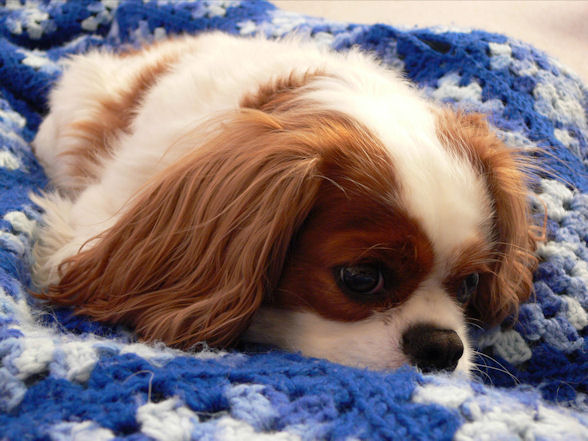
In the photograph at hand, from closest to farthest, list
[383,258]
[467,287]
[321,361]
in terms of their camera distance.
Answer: [321,361] → [383,258] → [467,287]

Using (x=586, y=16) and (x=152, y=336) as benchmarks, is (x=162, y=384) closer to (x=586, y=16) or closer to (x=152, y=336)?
(x=152, y=336)

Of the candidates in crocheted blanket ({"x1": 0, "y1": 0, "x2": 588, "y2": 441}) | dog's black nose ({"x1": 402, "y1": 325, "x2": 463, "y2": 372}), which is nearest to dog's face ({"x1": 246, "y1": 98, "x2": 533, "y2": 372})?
dog's black nose ({"x1": 402, "y1": 325, "x2": 463, "y2": 372})

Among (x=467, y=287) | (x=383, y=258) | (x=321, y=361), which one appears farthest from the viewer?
(x=467, y=287)

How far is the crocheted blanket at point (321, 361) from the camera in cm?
92

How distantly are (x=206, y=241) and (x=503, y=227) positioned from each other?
72cm

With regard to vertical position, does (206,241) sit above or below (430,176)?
below

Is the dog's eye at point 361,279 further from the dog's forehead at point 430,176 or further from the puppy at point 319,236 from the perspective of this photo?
the dog's forehead at point 430,176

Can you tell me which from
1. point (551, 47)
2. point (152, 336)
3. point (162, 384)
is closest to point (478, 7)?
point (551, 47)

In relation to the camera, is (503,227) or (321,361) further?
(503,227)

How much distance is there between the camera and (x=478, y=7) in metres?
2.56

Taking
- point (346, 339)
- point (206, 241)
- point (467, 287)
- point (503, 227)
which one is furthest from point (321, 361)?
point (503, 227)

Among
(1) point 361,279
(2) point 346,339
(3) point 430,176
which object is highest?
(3) point 430,176

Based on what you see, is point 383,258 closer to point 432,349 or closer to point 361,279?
point 361,279

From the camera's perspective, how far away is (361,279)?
1309mm
